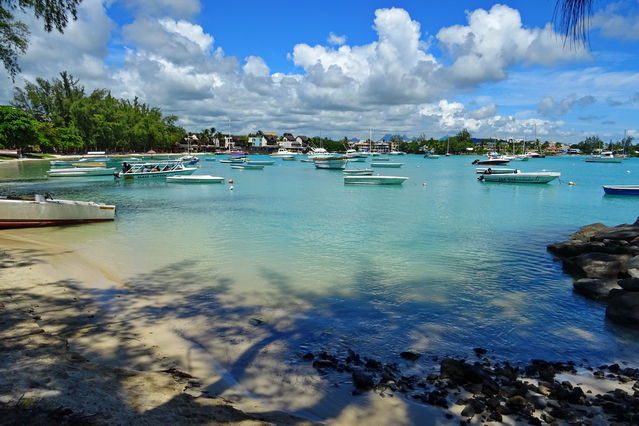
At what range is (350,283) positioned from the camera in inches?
434

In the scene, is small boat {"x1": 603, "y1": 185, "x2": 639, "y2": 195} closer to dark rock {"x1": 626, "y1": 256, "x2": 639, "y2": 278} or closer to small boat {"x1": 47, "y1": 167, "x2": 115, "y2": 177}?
dark rock {"x1": 626, "y1": 256, "x2": 639, "y2": 278}

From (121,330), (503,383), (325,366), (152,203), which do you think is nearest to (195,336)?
(121,330)

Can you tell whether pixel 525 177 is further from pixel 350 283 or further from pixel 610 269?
pixel 350 283

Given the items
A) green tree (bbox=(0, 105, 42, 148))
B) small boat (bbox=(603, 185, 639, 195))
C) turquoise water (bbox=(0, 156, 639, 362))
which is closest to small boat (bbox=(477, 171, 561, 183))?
small boat (bbox=(603, 185, 639, 195))

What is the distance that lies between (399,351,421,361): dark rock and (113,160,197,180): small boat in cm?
4421

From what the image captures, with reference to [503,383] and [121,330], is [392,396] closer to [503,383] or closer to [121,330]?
[503,383]

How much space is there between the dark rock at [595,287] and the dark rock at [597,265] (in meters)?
1.11

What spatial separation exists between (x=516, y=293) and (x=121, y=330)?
8.93m

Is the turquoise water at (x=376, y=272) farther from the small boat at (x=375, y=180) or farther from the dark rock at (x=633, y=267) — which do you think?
the small boat at (x=375, y=180)

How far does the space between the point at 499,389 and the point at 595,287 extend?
6.48m

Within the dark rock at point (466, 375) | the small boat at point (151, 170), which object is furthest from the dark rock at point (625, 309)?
the small boat at point (151, 170)

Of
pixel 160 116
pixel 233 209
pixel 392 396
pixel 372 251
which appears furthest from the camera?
pixel 160 116

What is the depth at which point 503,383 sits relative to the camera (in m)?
5.79

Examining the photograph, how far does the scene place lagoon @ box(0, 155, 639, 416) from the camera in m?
7.43
